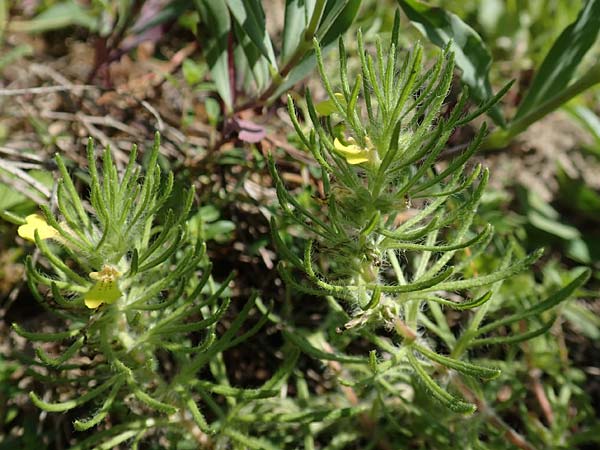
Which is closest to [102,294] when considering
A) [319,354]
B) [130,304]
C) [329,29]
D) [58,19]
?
[130,304]

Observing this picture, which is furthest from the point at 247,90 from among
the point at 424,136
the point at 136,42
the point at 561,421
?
the point at 561,421

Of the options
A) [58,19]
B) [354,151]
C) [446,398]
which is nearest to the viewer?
[354,151]

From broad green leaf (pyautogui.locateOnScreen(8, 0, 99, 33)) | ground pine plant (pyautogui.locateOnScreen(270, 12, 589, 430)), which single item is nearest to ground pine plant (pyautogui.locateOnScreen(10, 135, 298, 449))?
ground pine plant (pyautogui.locateOnScreen(270, 12, 589, 430))

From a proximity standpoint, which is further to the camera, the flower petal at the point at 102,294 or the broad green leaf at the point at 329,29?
the broad green leaf at the point at 329,29

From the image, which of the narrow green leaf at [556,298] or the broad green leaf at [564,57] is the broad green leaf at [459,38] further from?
the narrow green leaf at [556,298]

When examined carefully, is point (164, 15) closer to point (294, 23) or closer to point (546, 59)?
point (294, 23)

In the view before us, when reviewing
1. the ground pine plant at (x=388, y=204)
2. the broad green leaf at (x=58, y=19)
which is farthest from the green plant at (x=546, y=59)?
A: the broad green leaf at (x=58, y=19)
